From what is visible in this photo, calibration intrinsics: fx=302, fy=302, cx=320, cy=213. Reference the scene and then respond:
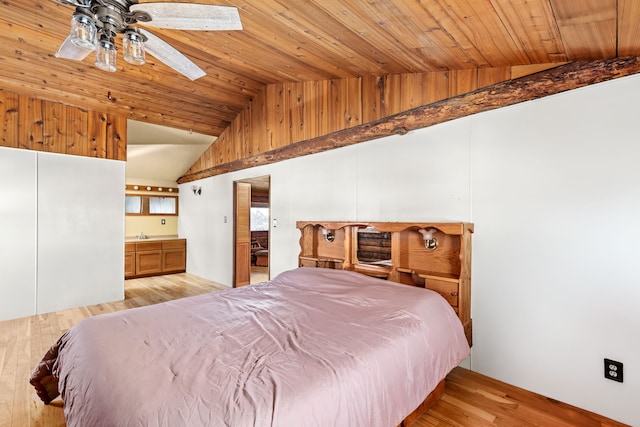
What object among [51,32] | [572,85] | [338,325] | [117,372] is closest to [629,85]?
[572,85]

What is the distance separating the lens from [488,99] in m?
2.40

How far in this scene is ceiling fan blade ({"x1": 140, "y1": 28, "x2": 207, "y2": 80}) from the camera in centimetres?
190

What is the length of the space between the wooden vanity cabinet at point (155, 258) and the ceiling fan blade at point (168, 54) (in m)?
4.83

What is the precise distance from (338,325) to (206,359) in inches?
30.5

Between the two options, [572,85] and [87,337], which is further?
[572,85]

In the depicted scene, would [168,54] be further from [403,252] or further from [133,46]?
[403,252]

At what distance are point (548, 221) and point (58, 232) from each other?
556 cm

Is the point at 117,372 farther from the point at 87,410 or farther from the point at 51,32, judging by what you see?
the point at 51,32

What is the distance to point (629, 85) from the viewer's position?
1.87 meters

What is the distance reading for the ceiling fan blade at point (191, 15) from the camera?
1.53m

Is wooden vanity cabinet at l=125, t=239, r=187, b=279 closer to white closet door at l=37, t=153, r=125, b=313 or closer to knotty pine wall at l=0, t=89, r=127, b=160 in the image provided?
white closet door at l=37, t=153, r=125, b=313

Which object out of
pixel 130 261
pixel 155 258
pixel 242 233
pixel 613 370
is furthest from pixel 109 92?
pixel 613 370

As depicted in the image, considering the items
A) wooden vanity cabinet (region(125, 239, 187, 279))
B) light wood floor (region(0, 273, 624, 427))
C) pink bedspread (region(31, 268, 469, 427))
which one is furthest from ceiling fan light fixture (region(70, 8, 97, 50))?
wooden vanity cabinet (region(125, 239, 187, 279))

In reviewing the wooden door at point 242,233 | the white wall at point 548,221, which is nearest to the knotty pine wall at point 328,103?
the white wall at point 548,221
